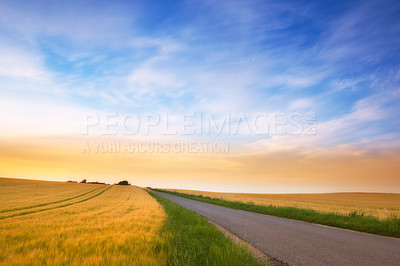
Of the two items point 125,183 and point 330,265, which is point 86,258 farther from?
point 125,183

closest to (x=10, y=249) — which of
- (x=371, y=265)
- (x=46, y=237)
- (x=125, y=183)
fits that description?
(x=46, y=237)

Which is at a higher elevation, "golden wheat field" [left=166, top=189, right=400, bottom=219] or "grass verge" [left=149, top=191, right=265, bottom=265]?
"grass verge" [left=149, top=191, right=265, bottom=265]

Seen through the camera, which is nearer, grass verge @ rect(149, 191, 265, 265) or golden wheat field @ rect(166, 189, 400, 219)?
grass verge @ rect(149, 191, 265, 265)

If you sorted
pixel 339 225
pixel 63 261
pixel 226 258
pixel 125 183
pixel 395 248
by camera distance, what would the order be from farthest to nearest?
pixel 125 183 → pixel 339 225 → pixel 395 248 → pixel 63 261 → pixel 226 258

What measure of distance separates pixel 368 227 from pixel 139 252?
1121 centimetres

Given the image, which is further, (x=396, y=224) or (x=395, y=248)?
(x=396, y=224)

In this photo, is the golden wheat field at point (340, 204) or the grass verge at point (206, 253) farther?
the golden wheat field at point (340, 204)

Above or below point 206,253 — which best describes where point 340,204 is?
below

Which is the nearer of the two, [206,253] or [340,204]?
[206,253]

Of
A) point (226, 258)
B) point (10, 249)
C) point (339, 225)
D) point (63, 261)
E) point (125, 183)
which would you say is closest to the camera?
point (226, 258)

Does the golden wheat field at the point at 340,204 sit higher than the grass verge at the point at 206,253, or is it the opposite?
the grass verge at the point at 206,253

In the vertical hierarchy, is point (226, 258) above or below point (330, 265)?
above

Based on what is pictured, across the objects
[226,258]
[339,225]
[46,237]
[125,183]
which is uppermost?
[226,258]

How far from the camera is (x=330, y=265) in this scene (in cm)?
515
